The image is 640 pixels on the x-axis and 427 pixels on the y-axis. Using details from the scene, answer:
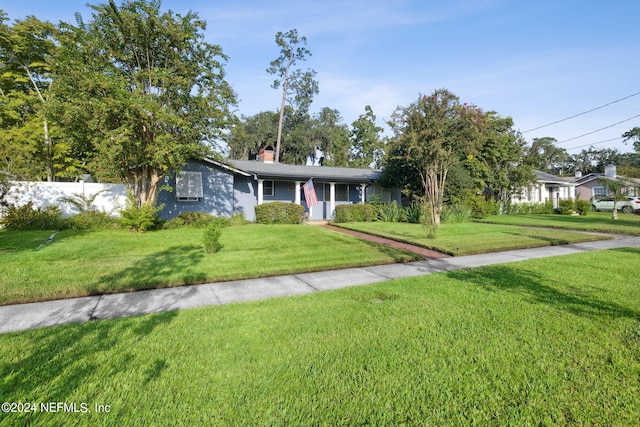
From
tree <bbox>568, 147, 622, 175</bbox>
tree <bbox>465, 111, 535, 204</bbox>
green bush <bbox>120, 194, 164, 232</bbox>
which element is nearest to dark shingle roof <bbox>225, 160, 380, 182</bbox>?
green bush <bbox>120, 194, 164, 232</bbox>

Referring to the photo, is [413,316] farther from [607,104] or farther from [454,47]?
[607,104]

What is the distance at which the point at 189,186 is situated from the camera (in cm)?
1522

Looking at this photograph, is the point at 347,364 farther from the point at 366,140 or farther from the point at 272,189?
the point at 366,140

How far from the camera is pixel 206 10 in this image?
12625mm

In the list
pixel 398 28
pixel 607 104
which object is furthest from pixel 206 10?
pixel 607 104

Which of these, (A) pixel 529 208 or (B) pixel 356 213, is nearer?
(B) pixel 356 213

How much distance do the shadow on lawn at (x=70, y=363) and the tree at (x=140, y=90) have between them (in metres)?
8.96

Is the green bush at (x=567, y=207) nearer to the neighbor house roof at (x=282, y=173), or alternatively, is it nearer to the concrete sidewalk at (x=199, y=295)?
the neighbor house roof at (x=282, y=173)

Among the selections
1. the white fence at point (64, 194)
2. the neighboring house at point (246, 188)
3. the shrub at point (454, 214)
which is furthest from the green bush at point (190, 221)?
the shrub at point (454, 214)

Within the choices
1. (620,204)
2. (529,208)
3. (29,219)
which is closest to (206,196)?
(29,219)

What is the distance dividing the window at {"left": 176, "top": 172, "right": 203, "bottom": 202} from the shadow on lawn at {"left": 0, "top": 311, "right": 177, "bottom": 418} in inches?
488

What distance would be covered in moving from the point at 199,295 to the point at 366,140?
37817 mm

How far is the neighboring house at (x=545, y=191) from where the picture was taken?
27562 mm

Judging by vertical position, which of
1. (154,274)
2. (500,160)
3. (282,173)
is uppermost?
(500,160)
